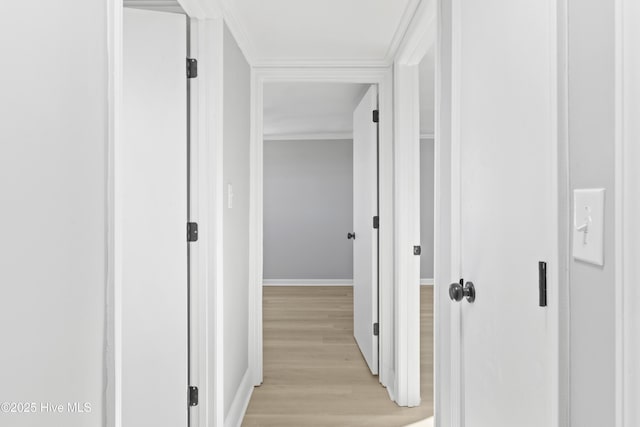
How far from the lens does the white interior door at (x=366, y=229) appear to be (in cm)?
338

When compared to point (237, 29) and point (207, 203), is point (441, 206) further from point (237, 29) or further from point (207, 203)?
point (237, 29)

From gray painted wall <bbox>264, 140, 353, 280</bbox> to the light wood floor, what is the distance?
172 cm

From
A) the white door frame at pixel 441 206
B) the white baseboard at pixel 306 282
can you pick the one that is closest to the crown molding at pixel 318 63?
the white door frame at pixel 441 206

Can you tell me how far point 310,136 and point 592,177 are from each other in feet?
21.4

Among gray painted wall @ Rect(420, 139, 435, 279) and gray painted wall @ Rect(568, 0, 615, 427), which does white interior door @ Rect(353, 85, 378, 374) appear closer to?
gray painted wall @ Rect(568, 0, 615, 427)

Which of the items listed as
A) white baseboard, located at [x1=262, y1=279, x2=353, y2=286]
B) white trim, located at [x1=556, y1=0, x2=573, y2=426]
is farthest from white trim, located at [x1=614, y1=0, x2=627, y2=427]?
white baseboard, located at [x1=262, y1=279, x2=353, y2=286]

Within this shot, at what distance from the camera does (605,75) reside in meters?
0.71

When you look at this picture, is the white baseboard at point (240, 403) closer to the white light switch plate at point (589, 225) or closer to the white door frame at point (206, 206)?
the white door frame at point (206, 206)

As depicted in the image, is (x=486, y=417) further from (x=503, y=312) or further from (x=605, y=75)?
(x=605, y=75)

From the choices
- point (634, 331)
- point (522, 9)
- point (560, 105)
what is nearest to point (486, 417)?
point (634, 331)

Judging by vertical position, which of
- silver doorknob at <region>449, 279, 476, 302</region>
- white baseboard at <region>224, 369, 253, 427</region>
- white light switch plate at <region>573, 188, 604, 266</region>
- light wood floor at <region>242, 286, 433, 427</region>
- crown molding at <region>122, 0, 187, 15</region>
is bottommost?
light wood floor at <region>242, 286, 433, 427</region>

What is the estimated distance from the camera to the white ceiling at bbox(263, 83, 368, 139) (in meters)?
4.30

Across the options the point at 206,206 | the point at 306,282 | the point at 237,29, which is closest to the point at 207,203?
the point at 206,206

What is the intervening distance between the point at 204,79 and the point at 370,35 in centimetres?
114
